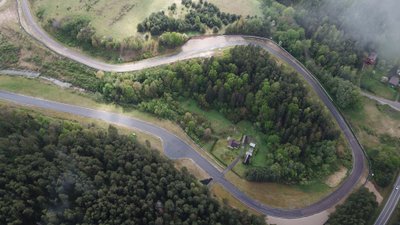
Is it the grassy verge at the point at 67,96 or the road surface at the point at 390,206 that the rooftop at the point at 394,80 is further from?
the grassy verge at the point at 67,96

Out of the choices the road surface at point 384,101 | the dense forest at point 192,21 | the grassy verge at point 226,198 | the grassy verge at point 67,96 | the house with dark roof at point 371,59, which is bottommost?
the grassy verge at point 226,198

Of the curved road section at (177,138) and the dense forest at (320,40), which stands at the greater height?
the dense forest at (320,40)

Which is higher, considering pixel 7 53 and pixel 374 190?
pixel 7 53

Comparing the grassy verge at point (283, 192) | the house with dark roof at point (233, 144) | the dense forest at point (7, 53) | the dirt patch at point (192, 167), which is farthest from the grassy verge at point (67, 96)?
the grassy verge at point (283, 192)

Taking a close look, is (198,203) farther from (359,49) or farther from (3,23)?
(3,23)

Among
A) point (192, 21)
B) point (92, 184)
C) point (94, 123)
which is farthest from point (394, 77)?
point (92, 184)

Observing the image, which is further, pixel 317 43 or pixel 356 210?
pixel 317 43

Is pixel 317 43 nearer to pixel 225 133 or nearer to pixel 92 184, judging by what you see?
pixel 225 133
